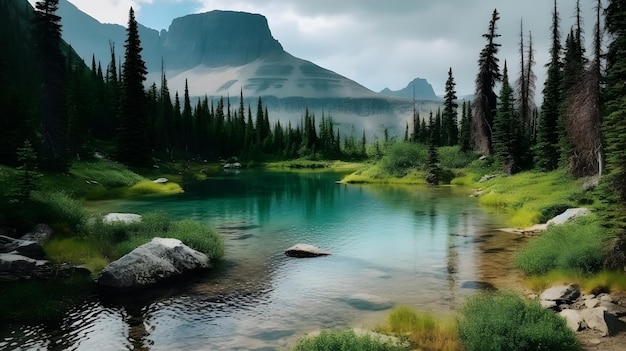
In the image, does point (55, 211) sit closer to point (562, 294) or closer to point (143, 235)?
point (143, 235)

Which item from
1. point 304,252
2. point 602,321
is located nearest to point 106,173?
point 304,252

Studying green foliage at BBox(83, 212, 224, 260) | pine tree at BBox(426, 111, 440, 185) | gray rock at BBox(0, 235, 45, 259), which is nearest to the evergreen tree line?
green foliage at BBox(83, 212, 224, 260)

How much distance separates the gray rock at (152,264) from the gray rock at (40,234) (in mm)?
5049

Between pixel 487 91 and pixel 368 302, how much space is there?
62.1m

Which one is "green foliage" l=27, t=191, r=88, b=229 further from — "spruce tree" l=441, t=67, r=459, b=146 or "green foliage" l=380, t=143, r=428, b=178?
"spruce tree" l=441, t=67, r=459, b=146

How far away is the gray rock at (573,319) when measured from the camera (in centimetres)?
1370

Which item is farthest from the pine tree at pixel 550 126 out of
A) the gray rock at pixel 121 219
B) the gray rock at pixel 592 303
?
the gray rock at pixel 121 219

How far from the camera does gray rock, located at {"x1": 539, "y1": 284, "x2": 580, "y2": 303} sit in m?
16.3

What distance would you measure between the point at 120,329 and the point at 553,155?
5161cm

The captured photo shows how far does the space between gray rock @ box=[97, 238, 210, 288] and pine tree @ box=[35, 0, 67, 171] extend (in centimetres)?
3511

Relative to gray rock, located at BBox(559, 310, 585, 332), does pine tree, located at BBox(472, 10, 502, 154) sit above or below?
above

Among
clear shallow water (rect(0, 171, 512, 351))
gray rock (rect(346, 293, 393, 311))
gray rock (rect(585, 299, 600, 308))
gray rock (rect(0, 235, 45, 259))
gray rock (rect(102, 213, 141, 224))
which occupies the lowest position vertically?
gray rock (rect(346, 293, 393, 311))

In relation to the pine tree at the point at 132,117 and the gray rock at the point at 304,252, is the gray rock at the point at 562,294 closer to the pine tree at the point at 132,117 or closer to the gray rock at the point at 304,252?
the gray rock at the point at 304,252

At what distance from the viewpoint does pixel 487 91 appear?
7188cm
